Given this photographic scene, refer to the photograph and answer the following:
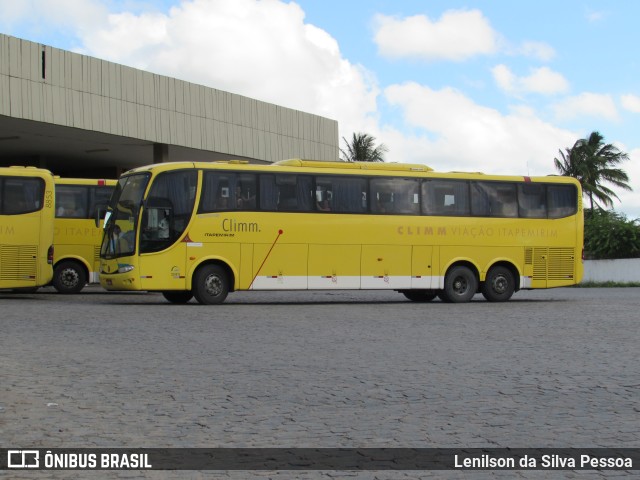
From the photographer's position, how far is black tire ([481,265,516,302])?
25.8 m

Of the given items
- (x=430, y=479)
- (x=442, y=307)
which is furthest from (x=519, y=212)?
(x=430, y=479)

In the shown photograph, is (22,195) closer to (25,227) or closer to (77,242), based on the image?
(25,227)

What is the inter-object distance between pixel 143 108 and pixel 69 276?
15.1 m

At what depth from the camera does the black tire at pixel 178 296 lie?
2425 centimetres

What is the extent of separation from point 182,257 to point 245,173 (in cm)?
248

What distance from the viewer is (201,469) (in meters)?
6.02

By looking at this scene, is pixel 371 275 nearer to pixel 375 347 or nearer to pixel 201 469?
pixel 375 347

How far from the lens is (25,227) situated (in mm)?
25266

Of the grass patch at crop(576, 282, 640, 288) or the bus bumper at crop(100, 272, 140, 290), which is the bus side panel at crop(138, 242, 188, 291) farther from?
the grass patch at crop(576, 282, 640, 288)

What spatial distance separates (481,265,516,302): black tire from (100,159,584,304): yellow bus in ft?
0.09

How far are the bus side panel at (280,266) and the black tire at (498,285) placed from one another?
487cm

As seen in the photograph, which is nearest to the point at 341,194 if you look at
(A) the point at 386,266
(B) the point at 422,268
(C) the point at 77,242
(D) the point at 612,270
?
(A) the point at 386,266

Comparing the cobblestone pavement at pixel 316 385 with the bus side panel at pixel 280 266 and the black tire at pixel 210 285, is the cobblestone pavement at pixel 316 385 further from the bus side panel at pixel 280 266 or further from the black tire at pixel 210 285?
the bus side panel at pixel 280 266

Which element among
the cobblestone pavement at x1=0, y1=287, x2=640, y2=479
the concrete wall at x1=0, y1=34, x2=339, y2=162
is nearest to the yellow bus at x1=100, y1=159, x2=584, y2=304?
the cobblestone pavement at x1=0, y1=287, x2=640, y2=479
